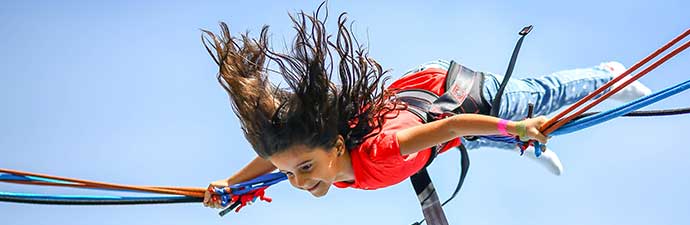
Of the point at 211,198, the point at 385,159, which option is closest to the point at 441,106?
the point at 385,159

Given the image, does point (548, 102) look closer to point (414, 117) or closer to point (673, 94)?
point (414, 117)

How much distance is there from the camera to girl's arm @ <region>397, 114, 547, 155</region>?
316cm

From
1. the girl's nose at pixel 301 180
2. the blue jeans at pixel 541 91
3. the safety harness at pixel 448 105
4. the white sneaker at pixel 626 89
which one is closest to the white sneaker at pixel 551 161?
the white sneaker at pixel 626 89

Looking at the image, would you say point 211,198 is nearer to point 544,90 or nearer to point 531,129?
point 531,129

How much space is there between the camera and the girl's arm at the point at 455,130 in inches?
124

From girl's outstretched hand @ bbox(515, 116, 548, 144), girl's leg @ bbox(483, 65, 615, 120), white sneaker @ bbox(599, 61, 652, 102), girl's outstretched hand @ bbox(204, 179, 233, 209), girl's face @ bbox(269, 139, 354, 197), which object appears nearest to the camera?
girl's outstretched hand @ bbox(515, 116, 548, 144)

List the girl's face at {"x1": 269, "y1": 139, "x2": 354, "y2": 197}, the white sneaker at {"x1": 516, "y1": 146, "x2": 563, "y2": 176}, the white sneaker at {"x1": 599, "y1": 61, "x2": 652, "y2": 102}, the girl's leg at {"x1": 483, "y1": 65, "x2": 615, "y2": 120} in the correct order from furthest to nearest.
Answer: the white sneaker at {"x1": 516, "y1": 146, "x2": 563, "y2": 176}
the white sneaker at {"x1": 599, "y1": 61, "x2": 652, "y2": 102}
the girl's leg at {"x1": 483, "y1": 65, "x2": 615, "y2": 120}
the girl's face at {"x1": 269, "y1": 139, "x2": 354, "y2": 197}

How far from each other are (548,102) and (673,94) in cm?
133

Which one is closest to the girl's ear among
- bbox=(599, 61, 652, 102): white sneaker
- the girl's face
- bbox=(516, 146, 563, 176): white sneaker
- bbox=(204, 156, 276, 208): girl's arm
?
the girl's face

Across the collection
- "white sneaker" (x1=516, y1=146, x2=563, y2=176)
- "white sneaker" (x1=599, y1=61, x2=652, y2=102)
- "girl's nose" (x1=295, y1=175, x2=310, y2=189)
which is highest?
"white sneaker" (x1=599, y1=61, x2=652, y2=102)

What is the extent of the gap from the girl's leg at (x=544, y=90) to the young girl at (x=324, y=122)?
634mm

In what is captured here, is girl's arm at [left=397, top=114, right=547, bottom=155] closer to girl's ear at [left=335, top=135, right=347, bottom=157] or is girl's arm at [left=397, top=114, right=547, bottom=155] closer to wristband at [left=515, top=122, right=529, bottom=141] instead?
wristband at [left=515, top=122, right=529, bottom=141]

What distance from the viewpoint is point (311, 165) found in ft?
10.9

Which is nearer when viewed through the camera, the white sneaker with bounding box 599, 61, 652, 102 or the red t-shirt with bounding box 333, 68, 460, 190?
the red t-shirt with bounding box 333, 68, 460, 190
